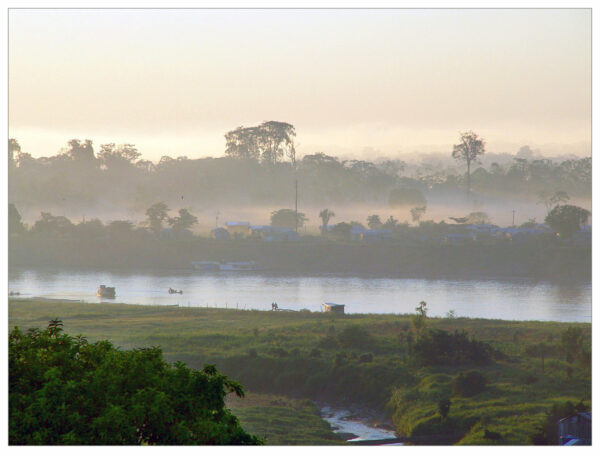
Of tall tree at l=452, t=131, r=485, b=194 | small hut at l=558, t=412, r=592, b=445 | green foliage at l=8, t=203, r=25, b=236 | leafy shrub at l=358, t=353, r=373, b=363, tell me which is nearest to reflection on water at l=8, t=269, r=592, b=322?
green foliage at l=8, t=203, r=25, b=236

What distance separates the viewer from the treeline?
72.1 m

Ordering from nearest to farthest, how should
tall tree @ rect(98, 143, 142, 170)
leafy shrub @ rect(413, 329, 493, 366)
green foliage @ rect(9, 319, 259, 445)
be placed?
green foliage @ rect(9, 319, 259, 445), leafy shrub @ rect(413, 329, 493, 366), tall tree @ rect(98, 143, 142, 170)

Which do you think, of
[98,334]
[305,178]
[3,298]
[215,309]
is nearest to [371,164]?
[305,178]

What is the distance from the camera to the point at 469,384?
2012 cm

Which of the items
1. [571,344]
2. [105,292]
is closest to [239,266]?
[105,292]

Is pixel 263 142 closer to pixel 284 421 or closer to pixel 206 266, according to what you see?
pixel 206 266

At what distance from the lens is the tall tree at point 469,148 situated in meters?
68.0

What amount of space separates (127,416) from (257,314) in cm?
2838

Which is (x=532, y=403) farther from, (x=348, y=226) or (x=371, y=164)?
(x=371, y=164)

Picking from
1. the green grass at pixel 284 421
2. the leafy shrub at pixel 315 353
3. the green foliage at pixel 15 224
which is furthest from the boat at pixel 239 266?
the green grass at pixel 284 421

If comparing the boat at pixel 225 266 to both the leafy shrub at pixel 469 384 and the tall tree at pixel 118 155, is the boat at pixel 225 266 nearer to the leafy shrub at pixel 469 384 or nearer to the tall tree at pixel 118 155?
the tall tree at pixel 118 155

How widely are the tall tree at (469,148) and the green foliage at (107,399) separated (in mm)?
62402

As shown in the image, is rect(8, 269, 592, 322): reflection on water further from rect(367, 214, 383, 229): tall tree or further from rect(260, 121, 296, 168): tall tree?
rect(260, 121, 296, 168): tall tree

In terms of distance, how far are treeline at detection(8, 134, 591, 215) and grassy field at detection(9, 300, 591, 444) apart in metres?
39.4
